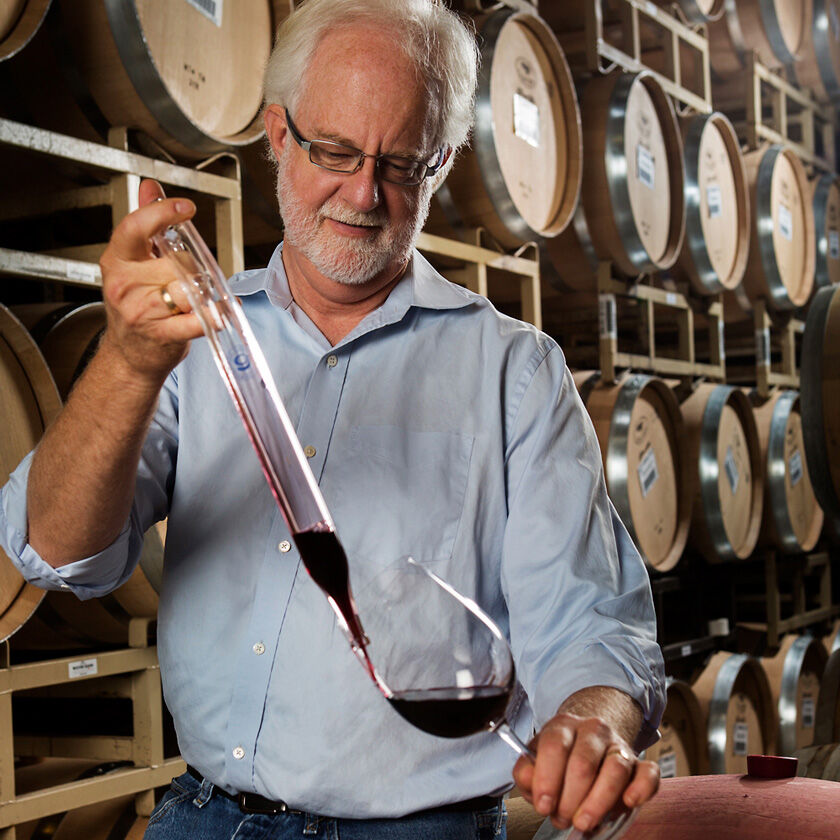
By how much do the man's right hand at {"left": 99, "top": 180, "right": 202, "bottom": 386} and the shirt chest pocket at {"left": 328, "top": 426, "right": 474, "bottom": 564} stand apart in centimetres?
43

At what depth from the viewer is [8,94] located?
2301 mm

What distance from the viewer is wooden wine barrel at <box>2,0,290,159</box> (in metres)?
2.15

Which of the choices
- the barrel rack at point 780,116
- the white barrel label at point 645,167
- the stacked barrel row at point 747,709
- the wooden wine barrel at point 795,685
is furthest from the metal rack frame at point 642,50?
the wooden wine barrel at point 795,685

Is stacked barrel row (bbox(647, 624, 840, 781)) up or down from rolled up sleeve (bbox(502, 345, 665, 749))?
down

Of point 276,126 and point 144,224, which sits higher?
point 276,126

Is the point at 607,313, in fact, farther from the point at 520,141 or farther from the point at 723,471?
the point at 723,471

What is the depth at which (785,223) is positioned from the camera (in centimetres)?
583

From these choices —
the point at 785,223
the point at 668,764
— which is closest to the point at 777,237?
the point at 785,223

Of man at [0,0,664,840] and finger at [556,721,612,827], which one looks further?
man at [0,0,664,840]

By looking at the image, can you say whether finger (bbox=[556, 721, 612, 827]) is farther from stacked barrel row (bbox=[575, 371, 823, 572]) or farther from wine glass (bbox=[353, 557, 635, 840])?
stacked barrel row (bbox=[575, 371, 823, 572])

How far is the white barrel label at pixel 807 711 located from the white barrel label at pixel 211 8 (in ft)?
13.8

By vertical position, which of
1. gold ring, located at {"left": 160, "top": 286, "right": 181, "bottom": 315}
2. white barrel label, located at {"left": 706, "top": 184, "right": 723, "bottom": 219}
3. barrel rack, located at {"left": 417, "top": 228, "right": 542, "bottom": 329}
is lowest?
gold ring, located at {"left": 160, "top": 286, "right": 181, "bottom": 315}

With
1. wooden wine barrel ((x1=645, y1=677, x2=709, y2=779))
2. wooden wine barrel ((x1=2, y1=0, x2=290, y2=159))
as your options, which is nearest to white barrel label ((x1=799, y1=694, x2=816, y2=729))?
wooden wine barrel ((x1=645, y1=677, x2=709, y2=779))

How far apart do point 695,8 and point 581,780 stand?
4688 millimetres
